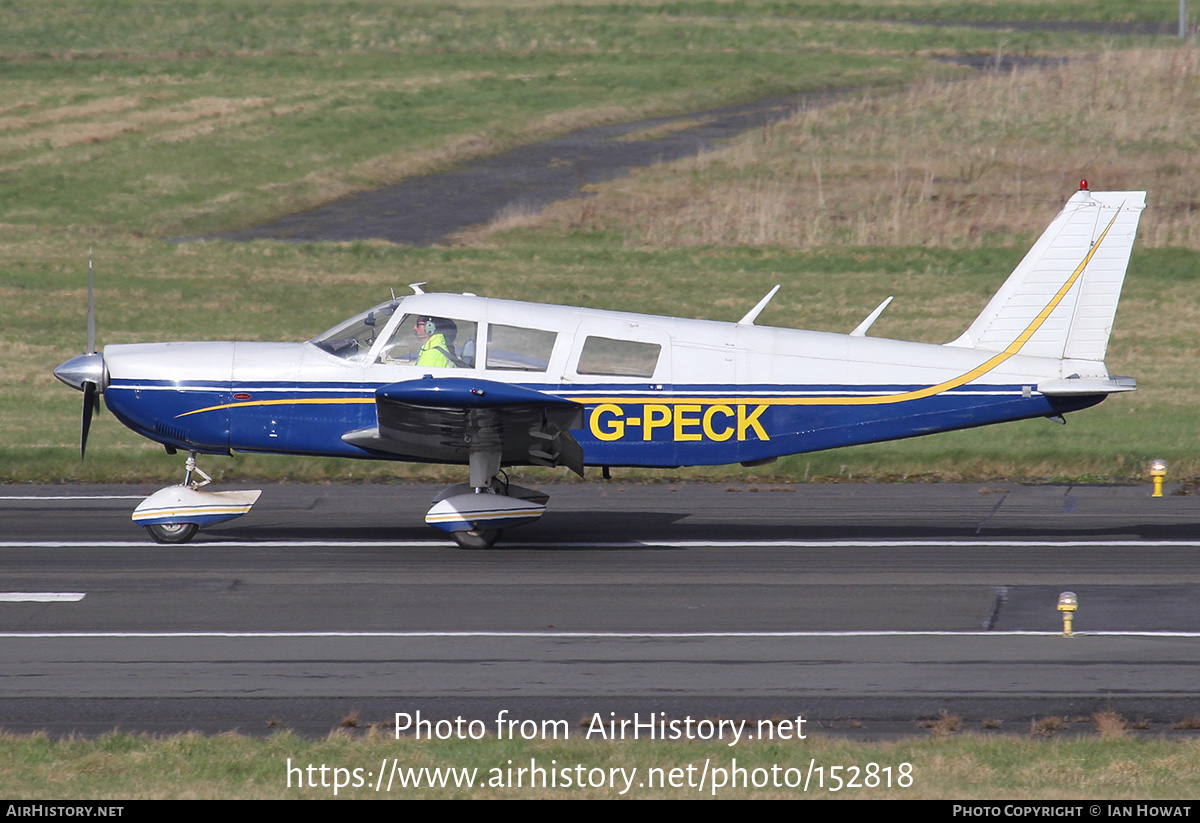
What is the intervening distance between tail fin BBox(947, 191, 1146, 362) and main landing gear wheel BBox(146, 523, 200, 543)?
8.08 metres

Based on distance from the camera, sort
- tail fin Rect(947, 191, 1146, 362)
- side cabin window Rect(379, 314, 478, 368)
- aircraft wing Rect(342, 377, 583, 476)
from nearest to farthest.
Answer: aircraft wing Rect(342, 377, 583, 476), side cabin window Rect(379, 314, 478, 368), tail fin Rect(947, 191, 1146, 362)

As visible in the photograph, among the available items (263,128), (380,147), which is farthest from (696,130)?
(263,128)

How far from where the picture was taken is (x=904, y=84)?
51844 millimetres

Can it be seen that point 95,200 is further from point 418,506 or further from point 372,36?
point 372,36

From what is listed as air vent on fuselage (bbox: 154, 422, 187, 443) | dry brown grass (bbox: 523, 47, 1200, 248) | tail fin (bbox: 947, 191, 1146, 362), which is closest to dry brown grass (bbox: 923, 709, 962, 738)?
tail fin (bbox: 947, 191, 1146, 362)

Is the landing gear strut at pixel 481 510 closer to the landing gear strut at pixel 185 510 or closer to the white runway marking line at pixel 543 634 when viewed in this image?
the landing gear strut at pixel 185 510

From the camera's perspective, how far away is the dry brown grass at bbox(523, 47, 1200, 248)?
33.3m

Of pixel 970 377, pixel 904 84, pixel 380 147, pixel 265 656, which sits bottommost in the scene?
pixel 265 656

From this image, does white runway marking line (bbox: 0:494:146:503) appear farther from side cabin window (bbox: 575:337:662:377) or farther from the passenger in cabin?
side cabin window (bbox: 575:337:662:377)

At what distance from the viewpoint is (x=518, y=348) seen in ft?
46.0

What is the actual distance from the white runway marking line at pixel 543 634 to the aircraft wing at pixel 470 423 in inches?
103

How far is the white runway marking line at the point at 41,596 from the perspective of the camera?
40.4ft

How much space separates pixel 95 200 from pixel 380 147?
356 inches
